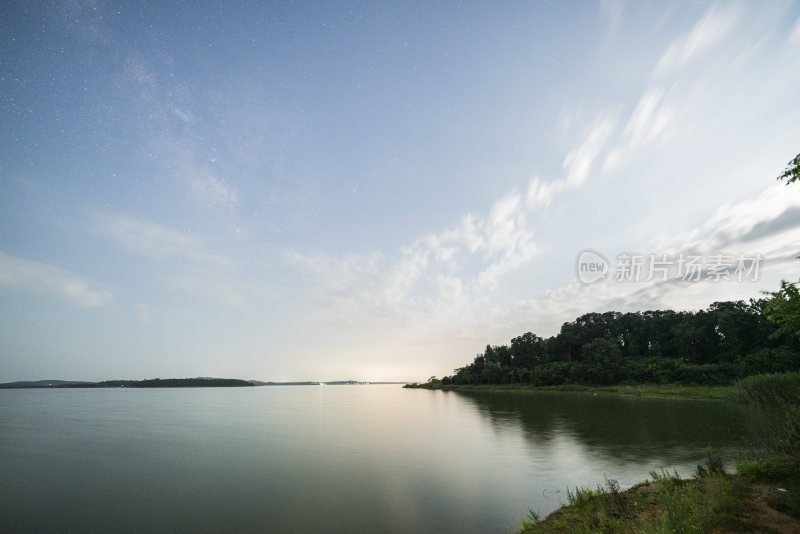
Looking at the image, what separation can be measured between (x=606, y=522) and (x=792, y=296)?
9562 mm

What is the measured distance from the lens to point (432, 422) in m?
54.6

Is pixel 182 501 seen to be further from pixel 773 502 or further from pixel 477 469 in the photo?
pixel 773 502

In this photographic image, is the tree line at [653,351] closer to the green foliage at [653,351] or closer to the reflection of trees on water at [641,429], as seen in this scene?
the green foliage at [653,351]

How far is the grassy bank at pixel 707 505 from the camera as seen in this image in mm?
10508

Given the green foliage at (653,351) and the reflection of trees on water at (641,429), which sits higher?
the green foliage at (653,351)

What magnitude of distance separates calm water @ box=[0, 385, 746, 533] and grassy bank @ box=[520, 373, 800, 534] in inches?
124

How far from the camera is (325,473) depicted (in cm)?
2478

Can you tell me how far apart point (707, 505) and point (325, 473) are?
69.9ft

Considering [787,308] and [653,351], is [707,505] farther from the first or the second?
[653,351]

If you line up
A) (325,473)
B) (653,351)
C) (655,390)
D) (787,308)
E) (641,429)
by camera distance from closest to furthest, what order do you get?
(787,308), (325,473), (641,429), (655,390), (653,351)

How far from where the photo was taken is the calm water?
1680 cm

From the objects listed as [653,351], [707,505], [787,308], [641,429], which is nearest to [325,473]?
[707,505]

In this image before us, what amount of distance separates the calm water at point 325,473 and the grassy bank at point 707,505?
3154 millimetres

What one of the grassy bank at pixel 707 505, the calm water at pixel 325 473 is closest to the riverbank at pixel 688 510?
the grassy bank at pixel 707 505
